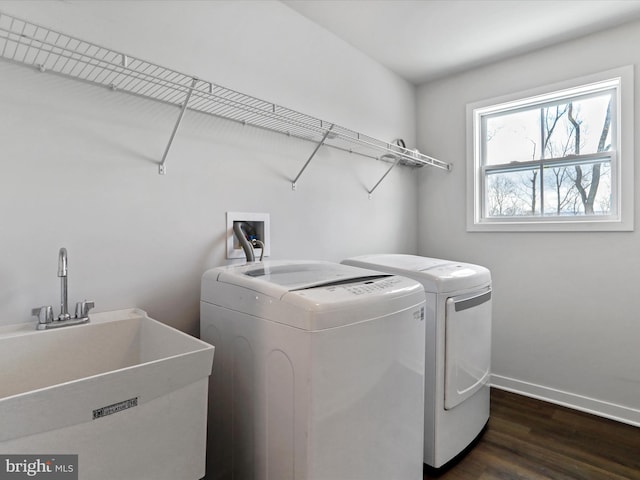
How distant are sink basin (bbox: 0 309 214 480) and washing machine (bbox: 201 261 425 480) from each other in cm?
23

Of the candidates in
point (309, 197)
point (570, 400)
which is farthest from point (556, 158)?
point (309, 197)

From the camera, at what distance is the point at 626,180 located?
2154mm

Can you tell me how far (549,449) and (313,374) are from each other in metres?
1.72

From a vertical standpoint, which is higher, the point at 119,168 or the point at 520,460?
the point at 119,168

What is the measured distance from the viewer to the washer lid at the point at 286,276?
1151mm

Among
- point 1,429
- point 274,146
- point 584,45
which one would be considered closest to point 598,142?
point 584,45

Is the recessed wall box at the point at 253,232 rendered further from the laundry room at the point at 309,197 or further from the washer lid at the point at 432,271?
the washer lid at the point at 432,271

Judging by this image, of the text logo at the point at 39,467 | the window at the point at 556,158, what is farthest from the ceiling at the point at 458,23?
the text logo at the point at 39,467

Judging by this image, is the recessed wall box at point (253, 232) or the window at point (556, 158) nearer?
the recessed wall box at point (253, 232)

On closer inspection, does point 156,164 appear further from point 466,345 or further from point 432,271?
point 466,345

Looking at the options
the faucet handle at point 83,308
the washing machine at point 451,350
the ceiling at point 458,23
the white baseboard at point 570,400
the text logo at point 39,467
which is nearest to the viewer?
the text logo at point 39,467

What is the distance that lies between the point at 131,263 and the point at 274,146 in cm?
92

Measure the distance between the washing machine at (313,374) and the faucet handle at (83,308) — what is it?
0.38 metres

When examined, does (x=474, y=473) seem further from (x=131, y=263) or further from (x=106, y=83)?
(x=106, y=83)
